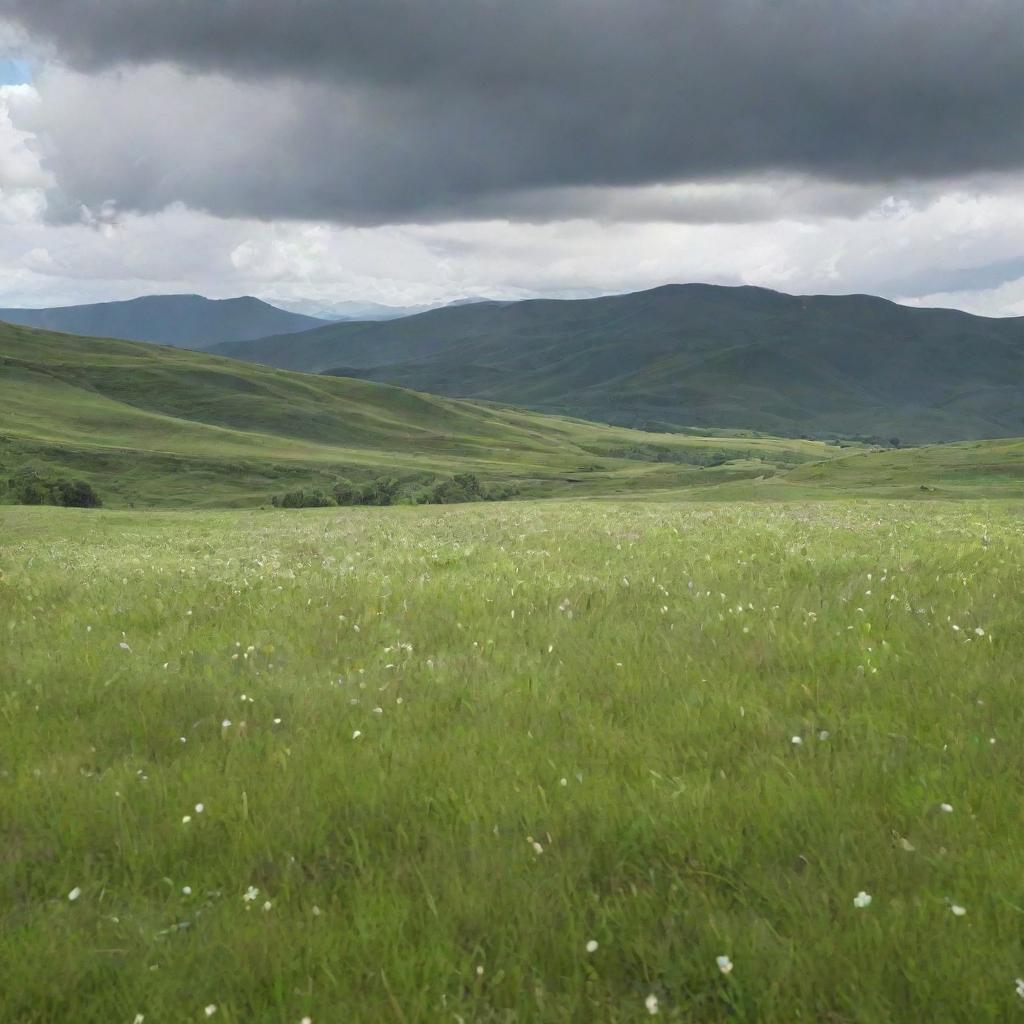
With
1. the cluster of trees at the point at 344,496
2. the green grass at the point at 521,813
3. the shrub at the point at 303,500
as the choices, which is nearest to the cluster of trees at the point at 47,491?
the shrub at the point at 303,500

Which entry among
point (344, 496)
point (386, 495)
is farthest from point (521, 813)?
point (344, 496)

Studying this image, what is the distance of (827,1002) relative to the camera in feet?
12.6

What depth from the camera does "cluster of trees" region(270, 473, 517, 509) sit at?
115m

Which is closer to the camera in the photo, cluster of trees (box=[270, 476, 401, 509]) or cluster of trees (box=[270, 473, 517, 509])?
cluster of trees (box=[270, 473, 517, 509])

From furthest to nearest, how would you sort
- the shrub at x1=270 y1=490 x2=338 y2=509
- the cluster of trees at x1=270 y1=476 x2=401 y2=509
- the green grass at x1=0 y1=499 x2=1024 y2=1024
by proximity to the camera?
the cluster of trees at x1=270 y1=476 x2=401 y2=509
the shrub at x1=270 y1=490 x2=338 y2=509
the green grass at x1=0 y1=499 x2=1024 y2=1024

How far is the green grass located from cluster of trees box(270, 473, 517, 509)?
3980 inches

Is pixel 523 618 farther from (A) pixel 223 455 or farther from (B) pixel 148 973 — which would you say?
(A) pixel 223 455

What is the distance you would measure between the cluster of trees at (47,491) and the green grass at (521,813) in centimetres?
10808

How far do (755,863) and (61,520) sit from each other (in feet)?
175

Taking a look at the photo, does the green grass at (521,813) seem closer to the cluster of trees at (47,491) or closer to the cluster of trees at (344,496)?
the cluster of trees at (344,496)

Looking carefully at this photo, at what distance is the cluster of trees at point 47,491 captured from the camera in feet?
356

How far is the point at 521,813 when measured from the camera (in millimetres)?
5402

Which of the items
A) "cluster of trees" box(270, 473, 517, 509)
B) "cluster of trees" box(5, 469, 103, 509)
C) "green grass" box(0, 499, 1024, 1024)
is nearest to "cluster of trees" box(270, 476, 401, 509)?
"cluster of trees" box(270, 473, 517, 509)

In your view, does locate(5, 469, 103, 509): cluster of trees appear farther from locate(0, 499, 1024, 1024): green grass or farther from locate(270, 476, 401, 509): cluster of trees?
locate(0, 499, 1024, 1024): green grass
